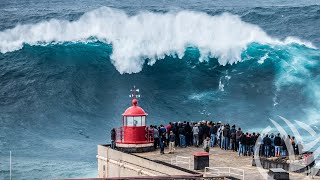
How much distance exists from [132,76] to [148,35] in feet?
29.1

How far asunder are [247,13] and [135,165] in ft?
169

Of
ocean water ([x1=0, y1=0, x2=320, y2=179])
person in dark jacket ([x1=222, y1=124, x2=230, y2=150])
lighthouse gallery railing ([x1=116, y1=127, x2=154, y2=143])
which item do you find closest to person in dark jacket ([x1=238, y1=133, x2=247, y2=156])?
person in dark jacket ([x1=222, y1=124, x2=230, y2=150])

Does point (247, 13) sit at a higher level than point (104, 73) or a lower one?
higher

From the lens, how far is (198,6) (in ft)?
320

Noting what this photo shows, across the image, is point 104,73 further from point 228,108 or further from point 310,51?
point 310,51

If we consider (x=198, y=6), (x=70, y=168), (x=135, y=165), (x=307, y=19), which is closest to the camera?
(x=135, y=165)

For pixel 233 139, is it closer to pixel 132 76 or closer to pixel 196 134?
pixel 196 134

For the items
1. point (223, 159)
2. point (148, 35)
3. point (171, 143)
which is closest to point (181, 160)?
point (223, 159)

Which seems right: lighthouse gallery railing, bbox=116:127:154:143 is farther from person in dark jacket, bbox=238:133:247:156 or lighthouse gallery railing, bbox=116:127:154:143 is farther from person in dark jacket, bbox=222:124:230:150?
person in dark jacket, bbox=238:133:247:156

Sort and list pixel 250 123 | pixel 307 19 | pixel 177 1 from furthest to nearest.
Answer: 1. pixel 177 1
2. pixel 307 19
3. pixel 250 123

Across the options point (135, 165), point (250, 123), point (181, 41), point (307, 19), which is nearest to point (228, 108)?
point (250, 123)

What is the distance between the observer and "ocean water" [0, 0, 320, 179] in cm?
4959

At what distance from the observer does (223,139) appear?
3975cm

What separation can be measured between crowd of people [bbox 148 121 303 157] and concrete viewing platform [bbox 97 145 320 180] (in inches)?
15.6
